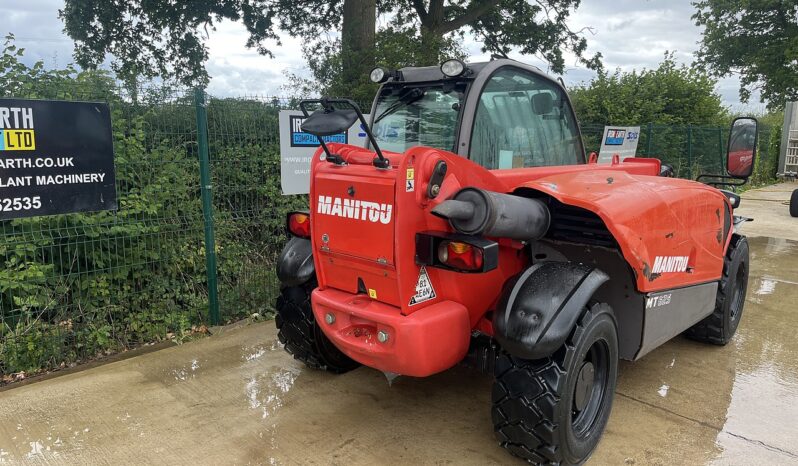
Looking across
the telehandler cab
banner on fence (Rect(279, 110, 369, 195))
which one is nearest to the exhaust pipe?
the telehandler cab

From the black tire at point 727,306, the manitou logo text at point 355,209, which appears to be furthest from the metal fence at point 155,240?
the black tire at point 727,306

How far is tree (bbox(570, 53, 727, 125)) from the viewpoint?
1376cm

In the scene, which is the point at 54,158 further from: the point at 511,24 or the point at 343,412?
the point at 511,24

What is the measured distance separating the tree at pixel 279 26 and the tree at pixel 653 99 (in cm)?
204

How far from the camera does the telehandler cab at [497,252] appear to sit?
8.28 ft

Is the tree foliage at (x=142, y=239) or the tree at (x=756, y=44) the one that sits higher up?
the tree at (x=756, y=44)

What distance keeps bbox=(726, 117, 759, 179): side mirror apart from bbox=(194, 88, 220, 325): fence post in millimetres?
4005

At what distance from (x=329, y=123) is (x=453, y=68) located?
97 centimetres

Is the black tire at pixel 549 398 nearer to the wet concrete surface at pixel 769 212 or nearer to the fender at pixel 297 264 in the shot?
the fender at pixel 297 264

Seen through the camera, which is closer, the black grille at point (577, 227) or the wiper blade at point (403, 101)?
the black grille at point (577, 227)

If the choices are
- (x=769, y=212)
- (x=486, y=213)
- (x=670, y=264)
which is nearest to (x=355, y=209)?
(x=486, y=213)

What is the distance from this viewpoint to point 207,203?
4.79 m

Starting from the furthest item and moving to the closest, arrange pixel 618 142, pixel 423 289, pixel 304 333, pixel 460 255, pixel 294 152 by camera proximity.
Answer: pixel 618 142 → pixel 294 152 → pixel 304 333 → pixel 423 289 → pixel 460 255

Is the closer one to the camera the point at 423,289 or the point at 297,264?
the point at 423,289
